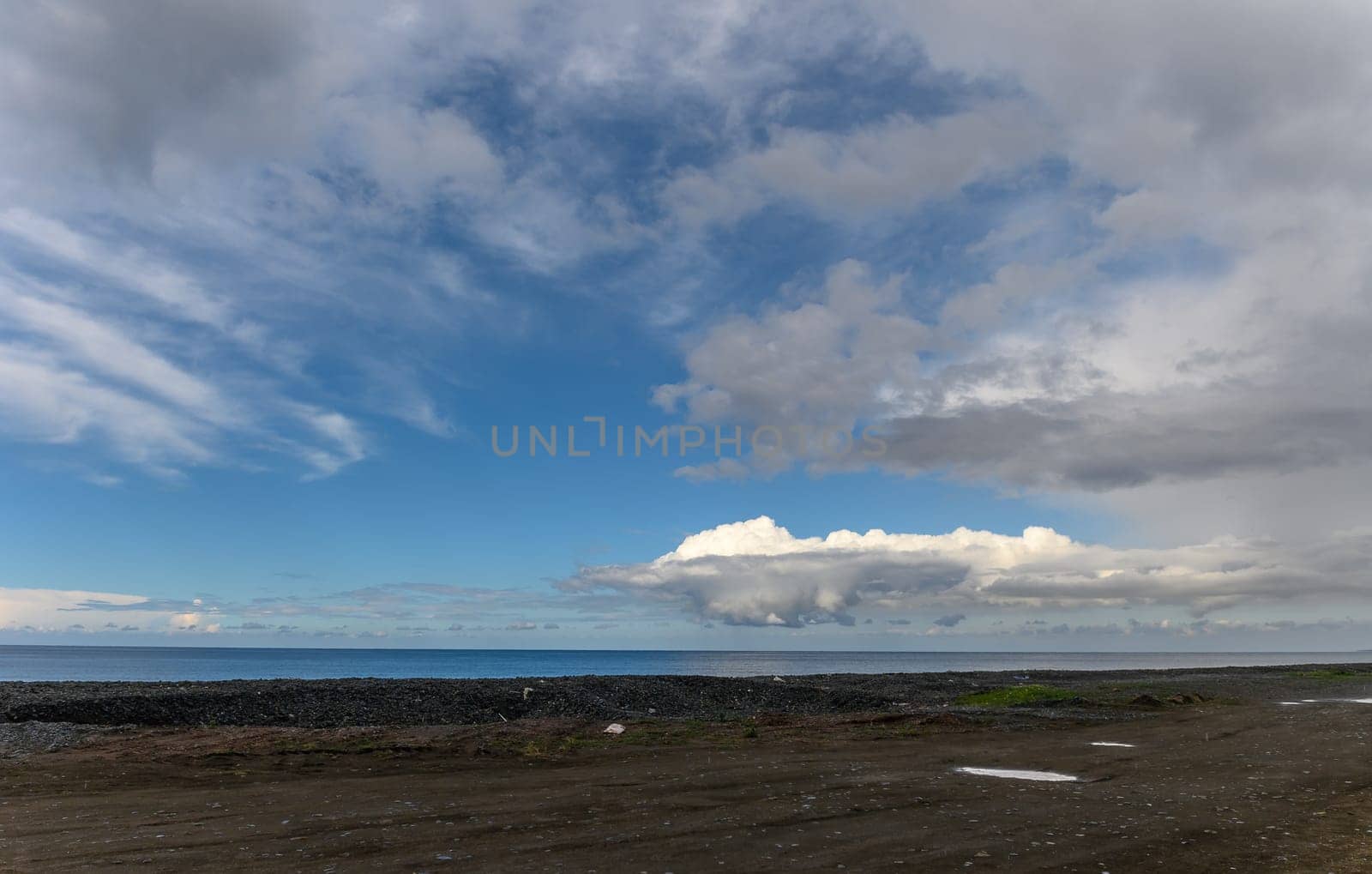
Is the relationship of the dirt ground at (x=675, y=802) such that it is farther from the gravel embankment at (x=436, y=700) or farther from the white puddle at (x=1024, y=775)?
the gravel embankment at (x=436, y=700)

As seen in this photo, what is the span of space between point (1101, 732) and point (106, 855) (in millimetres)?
28642

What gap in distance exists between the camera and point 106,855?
39.7 feet

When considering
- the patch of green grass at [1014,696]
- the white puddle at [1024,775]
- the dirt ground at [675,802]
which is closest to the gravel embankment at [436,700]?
the patch of green grass at [1014,696]

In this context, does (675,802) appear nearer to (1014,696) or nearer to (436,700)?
(436,700)

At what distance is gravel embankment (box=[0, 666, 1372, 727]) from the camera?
3309 cm

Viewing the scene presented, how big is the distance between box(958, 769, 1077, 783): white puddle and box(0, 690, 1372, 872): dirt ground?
0.62 metres

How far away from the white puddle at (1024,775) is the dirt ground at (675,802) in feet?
2.04

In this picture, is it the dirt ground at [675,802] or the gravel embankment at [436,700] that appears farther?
the gravel embankment at [436,700]

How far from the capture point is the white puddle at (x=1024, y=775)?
19297 mm

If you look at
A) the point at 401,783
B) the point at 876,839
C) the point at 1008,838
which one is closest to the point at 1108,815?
the point at 1008,838

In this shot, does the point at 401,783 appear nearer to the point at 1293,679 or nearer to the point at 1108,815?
the point at 1108,815

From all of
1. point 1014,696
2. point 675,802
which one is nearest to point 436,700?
point 675,802

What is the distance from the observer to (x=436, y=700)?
38406 millimetres

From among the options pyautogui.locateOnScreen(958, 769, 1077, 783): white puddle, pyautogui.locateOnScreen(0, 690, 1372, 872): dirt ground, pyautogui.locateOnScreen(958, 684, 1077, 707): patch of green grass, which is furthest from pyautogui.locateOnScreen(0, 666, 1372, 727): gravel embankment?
pyautogui.locateOnScreen(958, 769, 1077, 783): white puddle
